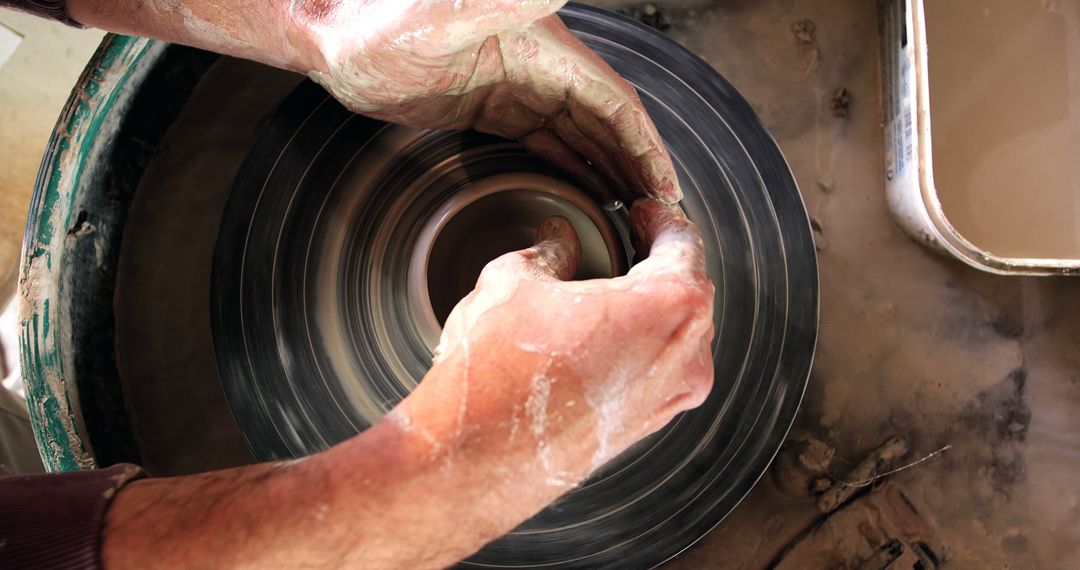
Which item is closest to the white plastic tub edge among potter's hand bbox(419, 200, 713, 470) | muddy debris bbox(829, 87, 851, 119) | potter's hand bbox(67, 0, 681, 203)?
muddy debris bbox(829, 87, 851, 119)

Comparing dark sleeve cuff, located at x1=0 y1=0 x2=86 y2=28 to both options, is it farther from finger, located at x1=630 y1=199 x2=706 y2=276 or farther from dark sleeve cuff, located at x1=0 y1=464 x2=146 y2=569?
finger, located at x1=630 y1=199 x2=706 y2=276

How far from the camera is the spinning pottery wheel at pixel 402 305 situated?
1573 mm

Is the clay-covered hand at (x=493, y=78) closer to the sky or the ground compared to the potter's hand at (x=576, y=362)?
closer to the sky

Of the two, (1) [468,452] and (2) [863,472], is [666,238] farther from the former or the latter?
(2) [863,472]

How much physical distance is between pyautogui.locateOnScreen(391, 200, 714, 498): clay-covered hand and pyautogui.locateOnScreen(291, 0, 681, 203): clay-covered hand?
0.40m

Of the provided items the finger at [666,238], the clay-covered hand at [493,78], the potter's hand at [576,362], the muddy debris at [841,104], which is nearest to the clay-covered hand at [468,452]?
the potter's hand at [576,362]

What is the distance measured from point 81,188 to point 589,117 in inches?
50.3

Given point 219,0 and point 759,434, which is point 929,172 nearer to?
point 759,434

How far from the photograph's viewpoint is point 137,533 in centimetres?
83

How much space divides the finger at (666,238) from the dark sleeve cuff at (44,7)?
3.91 ft

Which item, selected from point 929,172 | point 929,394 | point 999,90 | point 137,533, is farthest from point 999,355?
point 137,533

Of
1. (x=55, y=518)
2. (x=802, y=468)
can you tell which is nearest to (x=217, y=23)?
(x=55, y=518)

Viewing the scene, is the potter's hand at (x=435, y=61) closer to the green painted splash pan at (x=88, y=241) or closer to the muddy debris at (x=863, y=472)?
the green painted splash pan at (x=88, y=241)

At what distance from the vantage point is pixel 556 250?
1.34m
